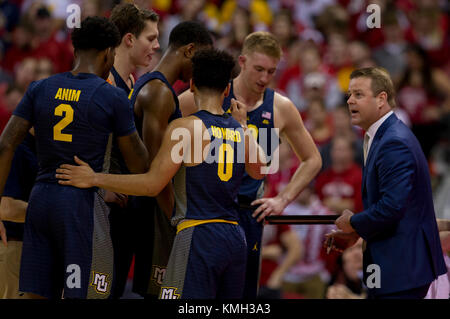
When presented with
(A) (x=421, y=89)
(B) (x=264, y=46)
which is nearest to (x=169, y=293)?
(B) (x=264, y=46)

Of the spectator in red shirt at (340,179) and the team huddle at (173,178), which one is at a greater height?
the spectator in red shirt at (340,179)

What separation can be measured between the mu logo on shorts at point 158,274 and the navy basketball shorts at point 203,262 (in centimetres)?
55

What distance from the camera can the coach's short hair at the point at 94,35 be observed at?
145 inches

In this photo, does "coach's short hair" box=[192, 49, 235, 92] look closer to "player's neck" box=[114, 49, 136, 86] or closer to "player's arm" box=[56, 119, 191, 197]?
"player's arm" box=[56, 119, 191, 197]

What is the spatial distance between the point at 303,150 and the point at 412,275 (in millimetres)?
1474

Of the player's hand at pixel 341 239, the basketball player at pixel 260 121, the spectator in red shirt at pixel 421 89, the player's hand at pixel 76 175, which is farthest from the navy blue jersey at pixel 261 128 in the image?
the spectator in red shirt at pixel 421 89

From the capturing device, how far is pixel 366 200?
3.96 m

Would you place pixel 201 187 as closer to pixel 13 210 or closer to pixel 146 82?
pixel 146 82

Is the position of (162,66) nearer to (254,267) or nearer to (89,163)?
(89,163)

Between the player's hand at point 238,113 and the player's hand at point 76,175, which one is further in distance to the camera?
the player's hand at point 238,113

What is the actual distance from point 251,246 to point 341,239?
67 cm

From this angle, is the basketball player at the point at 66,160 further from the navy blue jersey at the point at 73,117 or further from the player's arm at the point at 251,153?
Result: the player's arm at the point at 251,153

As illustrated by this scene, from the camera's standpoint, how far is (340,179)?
290 inches
